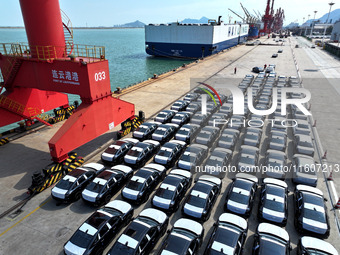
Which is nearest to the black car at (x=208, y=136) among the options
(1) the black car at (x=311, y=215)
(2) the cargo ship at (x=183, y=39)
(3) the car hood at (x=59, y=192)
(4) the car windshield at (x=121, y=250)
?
(1) the black car at (x=311, y=215)

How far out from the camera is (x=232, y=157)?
17.0 meters

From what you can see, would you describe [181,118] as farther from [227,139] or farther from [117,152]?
[117,152]

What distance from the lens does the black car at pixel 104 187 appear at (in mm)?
12070

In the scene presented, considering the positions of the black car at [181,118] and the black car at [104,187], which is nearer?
the black car at [104,187]

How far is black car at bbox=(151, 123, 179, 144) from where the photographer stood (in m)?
18.4

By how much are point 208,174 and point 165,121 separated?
27.9ft

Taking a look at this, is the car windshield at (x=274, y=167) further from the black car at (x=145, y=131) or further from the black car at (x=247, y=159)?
the black car at (x=145, y=131)

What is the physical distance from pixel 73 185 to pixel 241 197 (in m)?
9.00

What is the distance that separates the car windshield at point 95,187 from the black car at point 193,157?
519cm

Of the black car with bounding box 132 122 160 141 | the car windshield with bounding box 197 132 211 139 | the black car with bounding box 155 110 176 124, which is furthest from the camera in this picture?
the black car with bounding box 155 110 176 124

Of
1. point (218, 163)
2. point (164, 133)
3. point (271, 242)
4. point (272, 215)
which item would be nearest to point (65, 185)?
point (164, 133)

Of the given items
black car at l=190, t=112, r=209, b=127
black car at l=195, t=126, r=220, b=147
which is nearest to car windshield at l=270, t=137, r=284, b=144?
black car at l=195, t=126, r=220, b=147

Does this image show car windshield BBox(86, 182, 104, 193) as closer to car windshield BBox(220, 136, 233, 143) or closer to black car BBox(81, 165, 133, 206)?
black car BBox(81, 165, 133, 206)

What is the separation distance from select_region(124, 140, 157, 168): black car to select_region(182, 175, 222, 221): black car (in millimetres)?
4669
